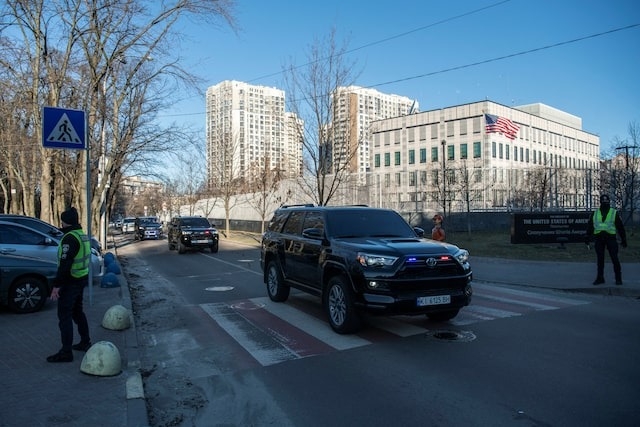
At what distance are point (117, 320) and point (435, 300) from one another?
474 centimetres

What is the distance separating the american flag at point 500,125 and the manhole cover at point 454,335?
253ft

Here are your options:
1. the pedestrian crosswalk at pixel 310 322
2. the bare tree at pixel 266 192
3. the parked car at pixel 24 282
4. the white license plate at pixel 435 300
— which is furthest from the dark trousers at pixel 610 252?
the bare tree at pixel 266 192

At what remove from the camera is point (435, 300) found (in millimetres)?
7062

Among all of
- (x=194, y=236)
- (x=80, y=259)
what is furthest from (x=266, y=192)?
(x=80, y=259)

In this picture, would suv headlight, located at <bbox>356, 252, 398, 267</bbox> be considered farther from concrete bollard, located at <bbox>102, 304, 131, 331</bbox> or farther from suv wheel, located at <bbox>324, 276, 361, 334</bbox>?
concrete bollard, located at <bbox>102, 304, 131, 331</bbox>

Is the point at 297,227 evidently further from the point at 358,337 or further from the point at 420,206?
the point at 420,206

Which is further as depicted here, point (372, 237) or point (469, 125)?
point (469, 125)

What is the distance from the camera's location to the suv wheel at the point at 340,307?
7.21 metres

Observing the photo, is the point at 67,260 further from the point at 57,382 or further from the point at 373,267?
the point at 373,267

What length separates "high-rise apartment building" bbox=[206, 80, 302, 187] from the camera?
1364 inches

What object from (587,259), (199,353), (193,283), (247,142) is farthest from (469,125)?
(199,353)

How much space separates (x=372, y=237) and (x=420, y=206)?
29414mm

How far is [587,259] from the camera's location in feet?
55.1

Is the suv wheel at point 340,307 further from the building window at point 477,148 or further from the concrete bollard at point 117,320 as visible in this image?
the building window at point 477,148
